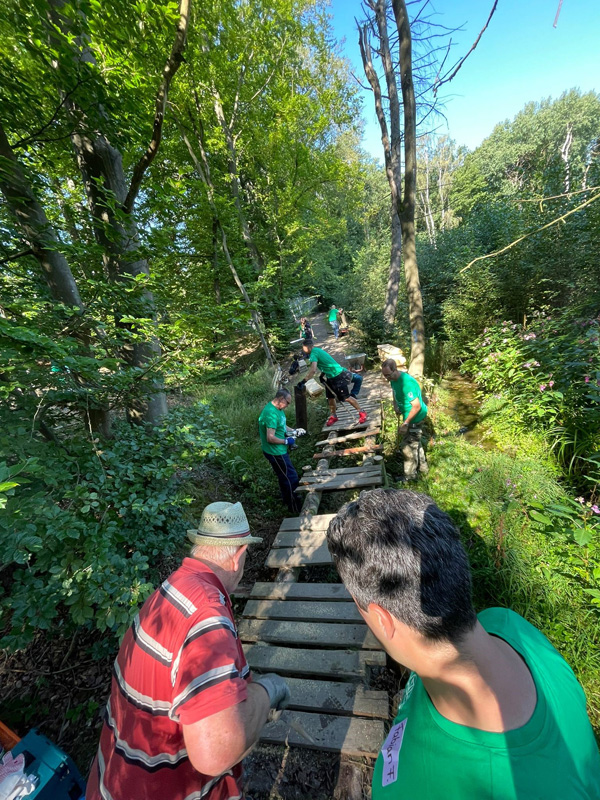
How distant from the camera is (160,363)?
2688 mm

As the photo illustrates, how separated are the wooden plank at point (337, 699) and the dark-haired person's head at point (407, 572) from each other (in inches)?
63.5

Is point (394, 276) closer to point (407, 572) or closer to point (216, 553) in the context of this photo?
point (216, 553)

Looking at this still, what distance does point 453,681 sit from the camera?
2.44 feet

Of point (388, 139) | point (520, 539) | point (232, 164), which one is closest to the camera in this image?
point (520, 539)

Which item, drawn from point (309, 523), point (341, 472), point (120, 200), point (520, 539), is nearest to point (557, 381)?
point (520, 539)

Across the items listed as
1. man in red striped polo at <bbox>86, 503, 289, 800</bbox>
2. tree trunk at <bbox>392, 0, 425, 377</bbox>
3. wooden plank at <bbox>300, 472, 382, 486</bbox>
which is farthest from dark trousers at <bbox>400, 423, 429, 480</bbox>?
man in red striped polo at <bbox>86, 503, 289, 800</bbox>

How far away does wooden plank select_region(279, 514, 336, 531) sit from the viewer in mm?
3594

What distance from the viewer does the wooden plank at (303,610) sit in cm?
251

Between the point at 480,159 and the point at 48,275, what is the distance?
42.3 meters

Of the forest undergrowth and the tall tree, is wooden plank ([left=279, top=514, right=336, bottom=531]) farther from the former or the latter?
the tall tree

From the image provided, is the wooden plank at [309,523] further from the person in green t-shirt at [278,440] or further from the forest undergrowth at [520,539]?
the forest undergrowth at [520,539]

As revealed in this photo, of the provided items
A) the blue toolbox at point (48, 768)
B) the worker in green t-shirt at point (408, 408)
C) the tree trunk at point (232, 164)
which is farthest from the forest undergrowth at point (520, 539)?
the tree trunk at point (232, 164)

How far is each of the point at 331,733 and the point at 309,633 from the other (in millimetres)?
621

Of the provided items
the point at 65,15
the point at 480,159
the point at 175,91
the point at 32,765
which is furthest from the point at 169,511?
the point at 480,159
